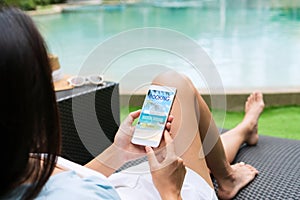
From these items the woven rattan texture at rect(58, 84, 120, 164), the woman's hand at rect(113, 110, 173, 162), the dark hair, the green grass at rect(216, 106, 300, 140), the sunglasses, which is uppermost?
the dark hair

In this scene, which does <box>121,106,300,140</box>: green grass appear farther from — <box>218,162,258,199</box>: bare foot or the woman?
the woman

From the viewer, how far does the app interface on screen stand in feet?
4.59

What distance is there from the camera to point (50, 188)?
3.04ft

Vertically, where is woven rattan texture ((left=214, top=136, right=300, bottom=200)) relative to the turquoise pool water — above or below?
above

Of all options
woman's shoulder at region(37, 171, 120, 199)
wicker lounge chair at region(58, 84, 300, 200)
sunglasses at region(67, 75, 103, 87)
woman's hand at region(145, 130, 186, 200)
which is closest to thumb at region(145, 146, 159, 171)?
woman's hand at region(145, 130, 186, 200)

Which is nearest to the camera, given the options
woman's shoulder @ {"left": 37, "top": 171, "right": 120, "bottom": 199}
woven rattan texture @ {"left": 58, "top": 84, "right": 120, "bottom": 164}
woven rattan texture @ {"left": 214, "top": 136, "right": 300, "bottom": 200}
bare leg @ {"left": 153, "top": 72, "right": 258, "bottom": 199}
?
woman's shoulder @ {"left": 37, "top": 171, "right": 120, "bottom": 199}

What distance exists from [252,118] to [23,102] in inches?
68.0

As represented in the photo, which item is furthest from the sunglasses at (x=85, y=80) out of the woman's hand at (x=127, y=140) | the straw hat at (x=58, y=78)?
the woman's hand at (x=127, y=140)

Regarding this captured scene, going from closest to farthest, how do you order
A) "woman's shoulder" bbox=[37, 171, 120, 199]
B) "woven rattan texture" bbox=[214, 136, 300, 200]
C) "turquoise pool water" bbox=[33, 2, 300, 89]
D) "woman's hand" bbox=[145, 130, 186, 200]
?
"woman's shoulder" bbox=[37, 171, 120, 199]
"woman's hand" bbox=[145, 130, 186, 200]
"woven rattan texture" bbox=[214, 136, 300, 200]
"turquoise pool water" bbox=[33, 2, 300, 89]

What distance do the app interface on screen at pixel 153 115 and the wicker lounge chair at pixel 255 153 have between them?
0.25 metres

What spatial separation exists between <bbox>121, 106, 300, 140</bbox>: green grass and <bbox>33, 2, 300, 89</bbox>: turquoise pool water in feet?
1.51

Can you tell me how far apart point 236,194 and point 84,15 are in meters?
11.1

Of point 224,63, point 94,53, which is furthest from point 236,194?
point 224,63

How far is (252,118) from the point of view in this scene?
2359 mm
